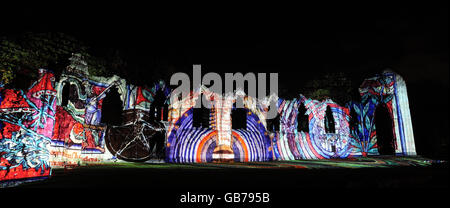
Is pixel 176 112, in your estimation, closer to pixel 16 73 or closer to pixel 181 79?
pixel 181 79

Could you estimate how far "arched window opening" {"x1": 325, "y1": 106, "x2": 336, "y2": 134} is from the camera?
20.4 m

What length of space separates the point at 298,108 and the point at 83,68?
14.4 meters

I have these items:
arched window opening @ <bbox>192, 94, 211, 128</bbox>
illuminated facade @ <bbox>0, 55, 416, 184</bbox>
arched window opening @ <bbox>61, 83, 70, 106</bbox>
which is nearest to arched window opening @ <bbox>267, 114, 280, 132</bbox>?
illuminated facade @ <bbox>0, 55, 416, 184</bbox>

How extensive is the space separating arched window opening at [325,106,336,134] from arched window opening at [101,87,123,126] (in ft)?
51.2

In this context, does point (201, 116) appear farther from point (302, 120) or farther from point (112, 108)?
point (302, 120)

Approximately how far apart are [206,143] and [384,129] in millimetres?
15723

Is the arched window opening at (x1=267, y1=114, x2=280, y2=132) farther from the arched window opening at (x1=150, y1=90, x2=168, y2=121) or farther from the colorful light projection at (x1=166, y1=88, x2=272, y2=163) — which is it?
the arched window opening at (x1=150, y1=90, x2=168, y2=121)

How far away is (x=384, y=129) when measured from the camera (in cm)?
2100

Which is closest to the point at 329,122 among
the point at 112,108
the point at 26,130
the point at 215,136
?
the point at 215,136

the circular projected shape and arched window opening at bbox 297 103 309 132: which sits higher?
arched window opening at bbox 297 103 309 132

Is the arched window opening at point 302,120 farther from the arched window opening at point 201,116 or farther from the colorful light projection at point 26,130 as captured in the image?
the colorful light projection at point 26,130

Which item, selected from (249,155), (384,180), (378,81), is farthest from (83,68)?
(378,81)

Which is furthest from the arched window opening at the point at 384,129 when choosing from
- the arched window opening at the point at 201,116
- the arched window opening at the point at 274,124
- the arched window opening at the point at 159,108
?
the arched window opening at the point at 159,108
